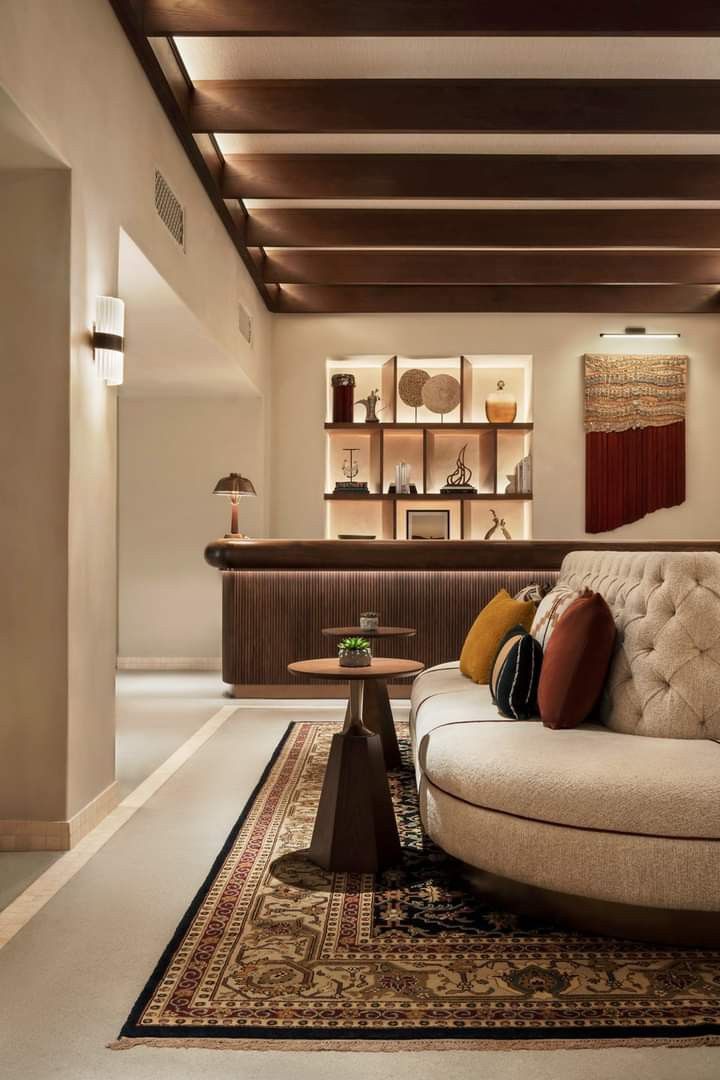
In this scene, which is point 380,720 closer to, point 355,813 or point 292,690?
point 355,813

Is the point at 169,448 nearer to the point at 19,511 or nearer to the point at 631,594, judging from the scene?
the point at 19,511

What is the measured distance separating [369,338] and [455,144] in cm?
288

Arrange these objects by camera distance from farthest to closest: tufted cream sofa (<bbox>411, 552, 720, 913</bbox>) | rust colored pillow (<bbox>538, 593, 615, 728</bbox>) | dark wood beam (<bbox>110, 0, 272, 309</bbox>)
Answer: dark wood beam (<bbox>110, 0, 272, 309</bbox>), rust colored pillow (<bbox>538, 593, 615, 728</bbox>), tufted cream sofa (<bbox>411, 552, 720, 913</bbox>)

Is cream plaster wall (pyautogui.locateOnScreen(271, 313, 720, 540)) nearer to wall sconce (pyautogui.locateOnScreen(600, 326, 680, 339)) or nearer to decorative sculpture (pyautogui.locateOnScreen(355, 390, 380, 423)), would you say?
wall sconce (pyautogui.locateOnScreen(600, 326, 680, 339))

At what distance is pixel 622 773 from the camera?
2354mm

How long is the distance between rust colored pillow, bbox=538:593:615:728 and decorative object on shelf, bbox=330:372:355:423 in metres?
5.77

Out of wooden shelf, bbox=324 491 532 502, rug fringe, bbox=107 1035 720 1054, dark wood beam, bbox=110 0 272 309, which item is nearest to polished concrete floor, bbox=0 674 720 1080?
rug fringe, bbox=107 1035 720 1054

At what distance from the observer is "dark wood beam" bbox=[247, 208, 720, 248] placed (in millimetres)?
6641

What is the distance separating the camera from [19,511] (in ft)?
10.7

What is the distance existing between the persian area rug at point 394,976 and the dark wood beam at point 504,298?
618 centimetres

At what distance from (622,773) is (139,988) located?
4.04 feet

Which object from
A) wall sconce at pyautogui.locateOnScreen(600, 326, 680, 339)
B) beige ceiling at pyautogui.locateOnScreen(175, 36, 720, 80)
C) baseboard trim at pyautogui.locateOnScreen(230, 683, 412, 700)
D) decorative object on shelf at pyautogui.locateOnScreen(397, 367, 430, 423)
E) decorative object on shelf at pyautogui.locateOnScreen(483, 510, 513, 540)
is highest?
beige ceiling at pyautogui.locateOnScreen(175, 36, 720, 80)

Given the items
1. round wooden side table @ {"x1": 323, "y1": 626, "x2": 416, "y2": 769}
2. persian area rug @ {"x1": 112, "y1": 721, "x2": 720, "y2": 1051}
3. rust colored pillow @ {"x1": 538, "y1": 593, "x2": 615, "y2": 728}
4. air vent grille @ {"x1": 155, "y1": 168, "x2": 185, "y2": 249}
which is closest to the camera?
persian area rug @ {"x1": 112, "y1": 721, "x2": 720, "y2": 1051}

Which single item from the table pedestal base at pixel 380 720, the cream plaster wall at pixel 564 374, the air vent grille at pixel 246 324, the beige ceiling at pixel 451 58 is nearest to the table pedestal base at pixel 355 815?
the table pedestal base at pixel 380 720
